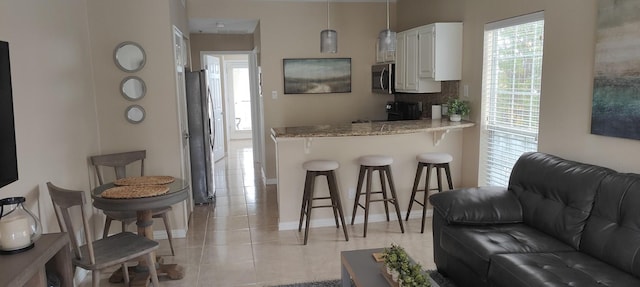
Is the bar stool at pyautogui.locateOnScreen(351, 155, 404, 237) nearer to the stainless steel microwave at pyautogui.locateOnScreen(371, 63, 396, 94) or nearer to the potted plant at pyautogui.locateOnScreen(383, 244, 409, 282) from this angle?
the stainless steel microwave at pyautogui.locateOnScreen(371, 63, 396, 94)

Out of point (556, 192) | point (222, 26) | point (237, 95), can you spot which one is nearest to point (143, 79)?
point (222, 26)

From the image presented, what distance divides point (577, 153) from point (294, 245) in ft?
7.88

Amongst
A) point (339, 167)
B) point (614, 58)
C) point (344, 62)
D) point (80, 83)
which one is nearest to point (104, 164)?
point (80, 83)

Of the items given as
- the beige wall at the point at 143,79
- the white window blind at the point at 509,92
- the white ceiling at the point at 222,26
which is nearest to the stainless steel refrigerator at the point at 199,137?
the beige wall at the point at 143,79

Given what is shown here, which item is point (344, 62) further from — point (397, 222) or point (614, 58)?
point (614, 58)

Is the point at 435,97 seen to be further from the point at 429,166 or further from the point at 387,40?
the point at 387,40

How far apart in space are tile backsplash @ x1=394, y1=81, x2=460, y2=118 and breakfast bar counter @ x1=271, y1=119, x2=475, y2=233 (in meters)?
0.35

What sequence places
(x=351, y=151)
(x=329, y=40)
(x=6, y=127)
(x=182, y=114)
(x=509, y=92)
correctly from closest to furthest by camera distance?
(x=6, y=127) < (x=329, y=40) < (x=509, y=92) < (x=351, y=151) < (x=182, y=114)

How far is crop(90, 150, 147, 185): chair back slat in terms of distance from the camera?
374 centimetres

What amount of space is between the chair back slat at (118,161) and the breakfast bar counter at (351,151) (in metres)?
1.23

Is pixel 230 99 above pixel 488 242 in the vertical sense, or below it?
above

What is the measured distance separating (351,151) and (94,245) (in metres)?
2.46

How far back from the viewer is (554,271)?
2287 mm

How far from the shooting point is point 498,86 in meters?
4.16
